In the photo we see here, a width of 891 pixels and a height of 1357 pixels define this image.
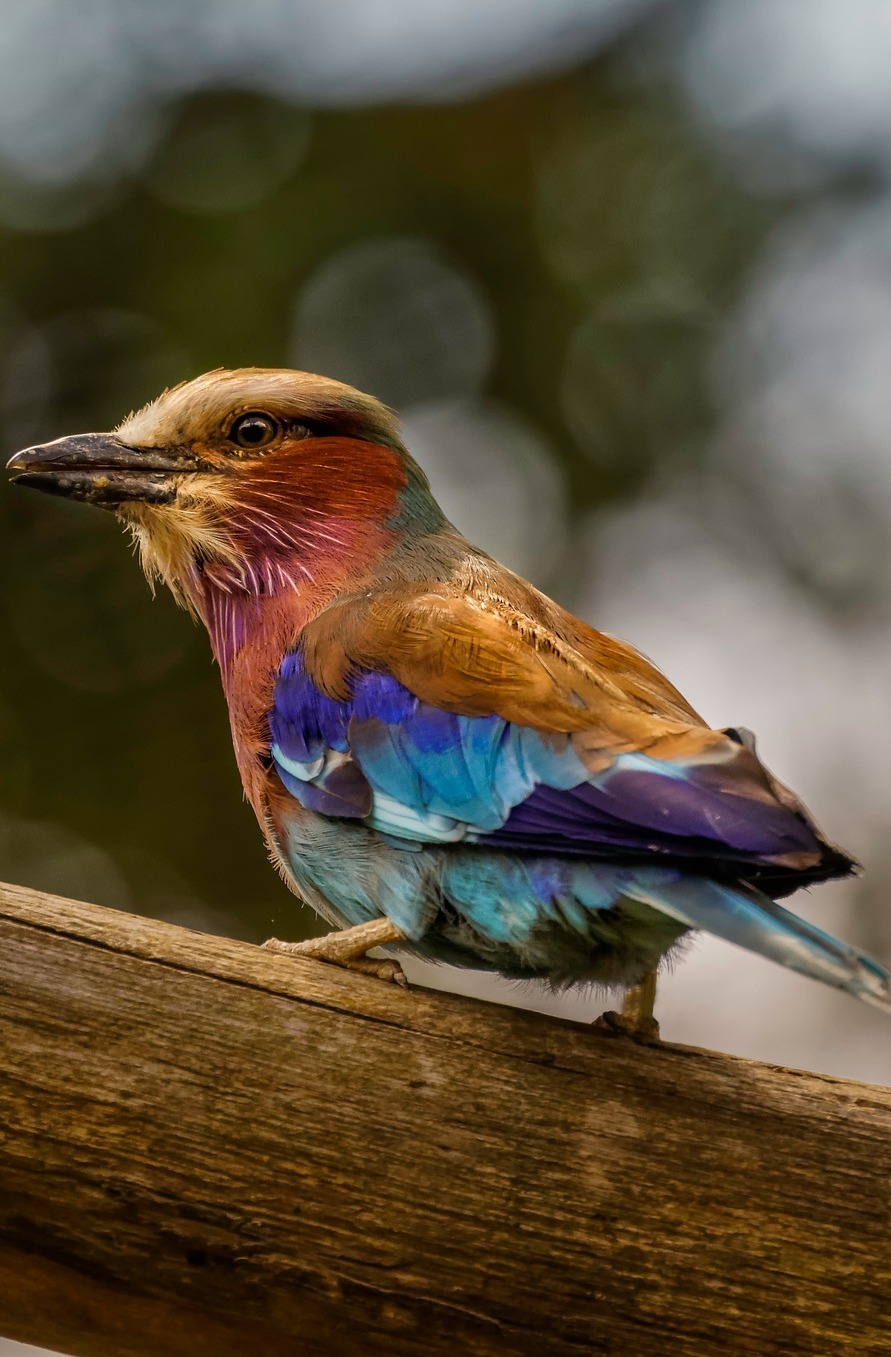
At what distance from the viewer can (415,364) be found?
6.94 metres

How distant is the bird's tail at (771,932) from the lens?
2.29 meters

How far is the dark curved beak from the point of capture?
3717 mm

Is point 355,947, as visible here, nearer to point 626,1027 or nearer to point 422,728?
point 422,728

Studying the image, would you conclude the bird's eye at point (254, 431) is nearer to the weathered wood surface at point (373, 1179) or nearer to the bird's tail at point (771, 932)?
the weathered wood surface at point (373, 1179)

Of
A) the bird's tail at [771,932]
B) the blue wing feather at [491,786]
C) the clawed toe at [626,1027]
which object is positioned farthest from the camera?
the clawed toe at [626,1027]

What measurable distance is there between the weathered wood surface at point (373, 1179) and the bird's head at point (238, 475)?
4.30 ft

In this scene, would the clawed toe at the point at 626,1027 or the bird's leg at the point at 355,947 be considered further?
the bird's leg at the point at 355,947

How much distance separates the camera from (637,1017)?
111 inches

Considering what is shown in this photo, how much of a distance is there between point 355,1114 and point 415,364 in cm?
495

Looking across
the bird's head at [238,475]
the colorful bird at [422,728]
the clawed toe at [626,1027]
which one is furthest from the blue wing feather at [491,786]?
the bird's head at [238,475]

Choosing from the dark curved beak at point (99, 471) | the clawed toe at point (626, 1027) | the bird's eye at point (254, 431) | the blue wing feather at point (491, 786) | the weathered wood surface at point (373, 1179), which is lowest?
the weathered wood surface at point (373, 1179)

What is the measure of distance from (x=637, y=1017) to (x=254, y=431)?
182cm

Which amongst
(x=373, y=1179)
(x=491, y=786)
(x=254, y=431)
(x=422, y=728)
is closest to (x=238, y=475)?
(x=254, y=431)

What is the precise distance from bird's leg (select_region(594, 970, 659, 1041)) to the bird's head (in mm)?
1313
